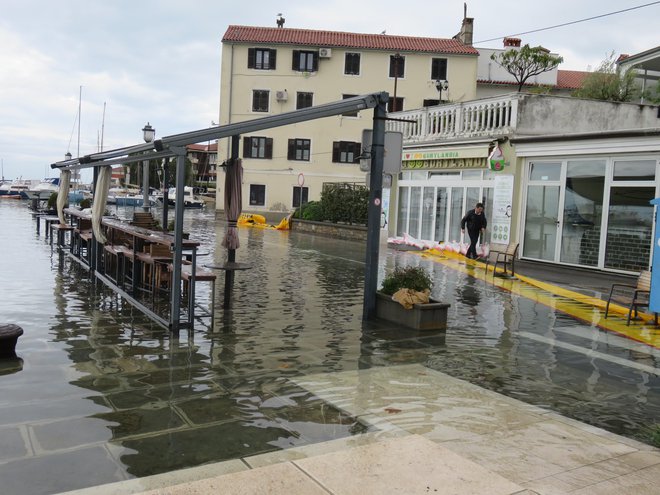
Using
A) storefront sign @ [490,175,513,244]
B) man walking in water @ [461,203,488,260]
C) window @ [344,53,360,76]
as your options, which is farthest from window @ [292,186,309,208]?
storefront sign @ [490,175,513,244]

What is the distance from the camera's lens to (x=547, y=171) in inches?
A: 699

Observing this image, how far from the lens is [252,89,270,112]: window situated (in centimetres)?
4741

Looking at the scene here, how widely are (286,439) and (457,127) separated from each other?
1787 cm

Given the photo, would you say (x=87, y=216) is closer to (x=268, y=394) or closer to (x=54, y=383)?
(x=54, y=383)

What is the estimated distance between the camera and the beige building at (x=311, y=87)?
4700 cm

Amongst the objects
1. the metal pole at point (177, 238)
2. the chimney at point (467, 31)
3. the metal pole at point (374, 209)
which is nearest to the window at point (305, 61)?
the chimney at point (467, 31)

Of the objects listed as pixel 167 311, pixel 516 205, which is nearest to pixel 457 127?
pixel 516 205

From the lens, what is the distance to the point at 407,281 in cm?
948

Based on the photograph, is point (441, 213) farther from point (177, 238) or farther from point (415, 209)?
point (177, 238)

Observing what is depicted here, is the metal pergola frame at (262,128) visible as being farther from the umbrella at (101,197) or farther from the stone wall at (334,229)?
the stone wall at (334,229)

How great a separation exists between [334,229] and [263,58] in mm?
24068

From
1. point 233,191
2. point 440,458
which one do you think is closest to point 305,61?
point 233,191

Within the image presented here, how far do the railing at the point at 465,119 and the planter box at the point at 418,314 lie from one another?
896cm

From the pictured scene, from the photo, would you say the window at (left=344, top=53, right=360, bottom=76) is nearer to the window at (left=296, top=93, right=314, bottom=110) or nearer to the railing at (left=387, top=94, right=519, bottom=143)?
the window at (left=296, top=93, right=314, bottom=110)
